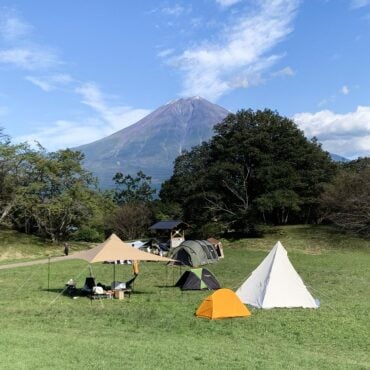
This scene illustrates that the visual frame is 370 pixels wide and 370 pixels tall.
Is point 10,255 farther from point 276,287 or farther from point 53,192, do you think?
point 276,287

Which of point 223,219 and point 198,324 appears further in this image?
point 223,219

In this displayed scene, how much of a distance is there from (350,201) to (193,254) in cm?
1612

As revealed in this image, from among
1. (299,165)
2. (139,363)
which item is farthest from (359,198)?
(139,363)

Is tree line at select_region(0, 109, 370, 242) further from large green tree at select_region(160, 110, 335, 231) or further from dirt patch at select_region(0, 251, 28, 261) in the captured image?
dirt patch at select_region(0, 251, 28, 261)

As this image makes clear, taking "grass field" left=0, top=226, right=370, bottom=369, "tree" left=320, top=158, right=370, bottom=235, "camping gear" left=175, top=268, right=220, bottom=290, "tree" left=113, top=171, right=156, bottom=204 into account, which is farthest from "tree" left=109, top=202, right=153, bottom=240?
"camping gear" left=175, top=268, right=220, bottom=290

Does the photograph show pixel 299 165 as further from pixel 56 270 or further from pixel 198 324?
pixel 198 324

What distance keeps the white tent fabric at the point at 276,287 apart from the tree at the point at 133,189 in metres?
55.1

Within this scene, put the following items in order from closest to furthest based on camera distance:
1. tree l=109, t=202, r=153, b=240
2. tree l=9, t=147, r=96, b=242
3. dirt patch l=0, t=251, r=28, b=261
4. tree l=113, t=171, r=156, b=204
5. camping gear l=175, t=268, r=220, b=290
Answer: camping gear l=175, t=268, r=220, b=290 → dirt patch l=0, t=251, r=28, b=261 → tree l=9, t=147, r=96, b=242 → tree l=109, t=202, r=153, b=240 → tree l=113, t=171, r=156, b=204

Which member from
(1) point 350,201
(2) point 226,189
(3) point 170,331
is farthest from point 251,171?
(3) point 170,331

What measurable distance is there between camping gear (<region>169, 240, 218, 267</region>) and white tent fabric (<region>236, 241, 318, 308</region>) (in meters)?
13.5

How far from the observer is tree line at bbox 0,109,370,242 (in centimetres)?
3719

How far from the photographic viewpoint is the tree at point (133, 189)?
7069 cm

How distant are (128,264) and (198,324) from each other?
1810 centimetres

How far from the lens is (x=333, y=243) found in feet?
118
